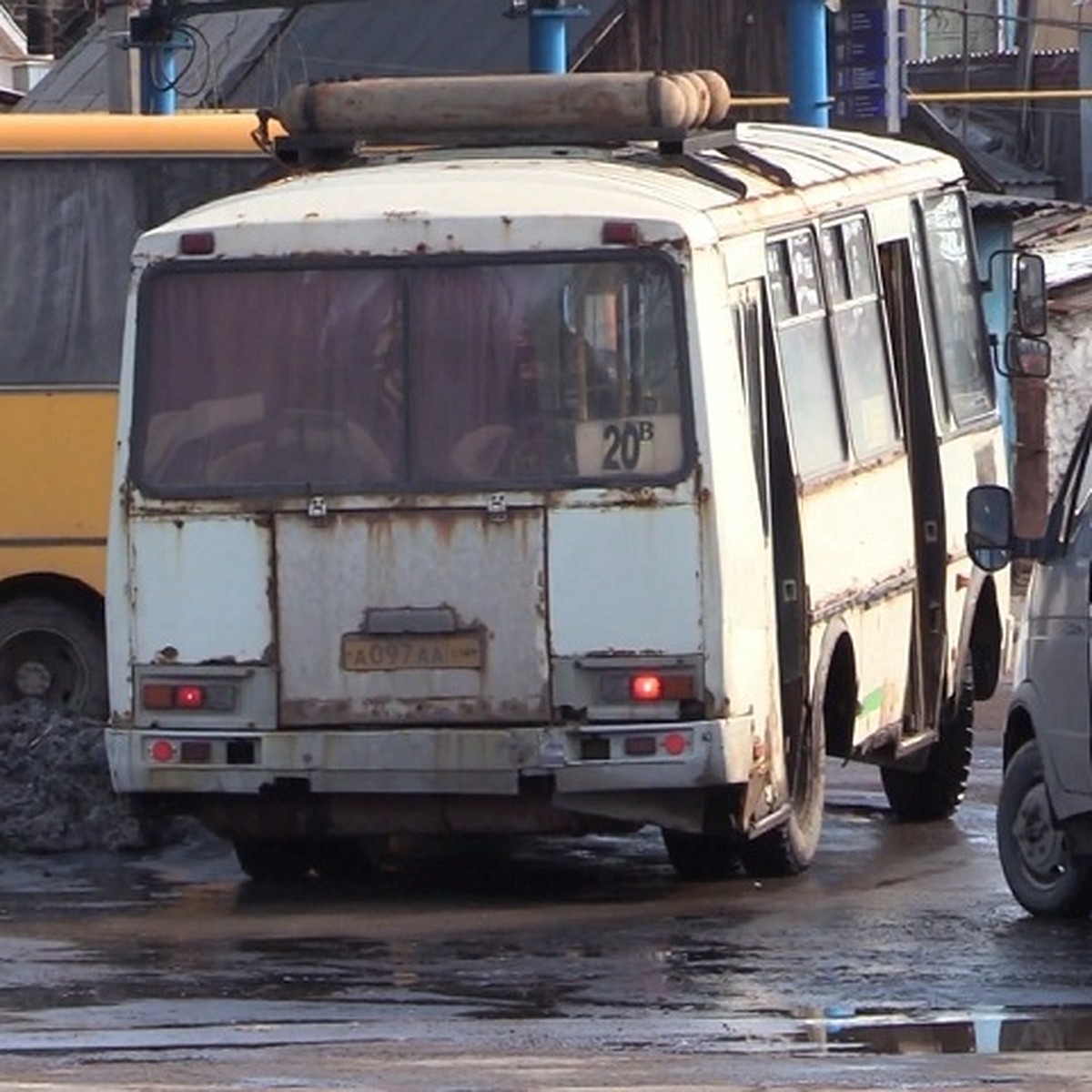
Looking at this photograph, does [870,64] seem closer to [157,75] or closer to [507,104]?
[157,75]

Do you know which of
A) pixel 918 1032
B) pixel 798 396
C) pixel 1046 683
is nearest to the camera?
pixel 918 1032

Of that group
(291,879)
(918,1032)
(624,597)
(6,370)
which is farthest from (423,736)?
(6,370)

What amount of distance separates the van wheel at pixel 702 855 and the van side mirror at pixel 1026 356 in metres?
2.20

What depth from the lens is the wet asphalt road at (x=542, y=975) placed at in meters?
7.67

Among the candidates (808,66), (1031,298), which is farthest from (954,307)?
(808,66)

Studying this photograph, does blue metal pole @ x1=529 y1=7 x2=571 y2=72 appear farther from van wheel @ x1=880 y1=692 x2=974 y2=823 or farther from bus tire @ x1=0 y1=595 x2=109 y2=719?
van wheel @ x1=880 y1=692 x2=974 y2=823

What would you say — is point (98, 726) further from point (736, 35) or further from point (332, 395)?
point (736, 35)

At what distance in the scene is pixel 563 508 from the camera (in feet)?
35.5

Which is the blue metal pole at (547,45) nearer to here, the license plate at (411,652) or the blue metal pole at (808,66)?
the blue metal pole at (808,66)

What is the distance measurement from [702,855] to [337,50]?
85.1 feet

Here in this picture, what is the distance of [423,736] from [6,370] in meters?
4.96

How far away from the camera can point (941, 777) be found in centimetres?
1372

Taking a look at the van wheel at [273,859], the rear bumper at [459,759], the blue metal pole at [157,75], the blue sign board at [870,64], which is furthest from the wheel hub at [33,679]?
the blue sign board at [870,64]

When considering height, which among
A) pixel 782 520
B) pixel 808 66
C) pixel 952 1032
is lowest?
pixel 952 1032
